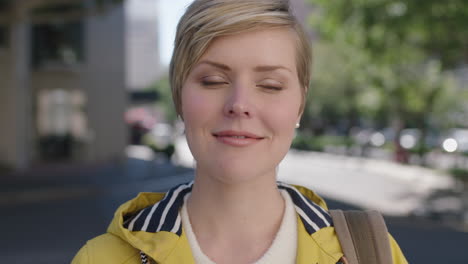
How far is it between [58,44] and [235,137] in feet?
75.7

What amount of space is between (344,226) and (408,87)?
21.3 metres

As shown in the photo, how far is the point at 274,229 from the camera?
156 centimetres

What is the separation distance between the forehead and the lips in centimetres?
19

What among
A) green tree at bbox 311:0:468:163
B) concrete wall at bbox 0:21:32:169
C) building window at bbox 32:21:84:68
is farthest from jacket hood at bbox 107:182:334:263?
building window at bbox 32:21:84:68

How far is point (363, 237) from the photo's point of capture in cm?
149

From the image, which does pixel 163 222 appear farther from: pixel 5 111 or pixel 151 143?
pixel 151 143

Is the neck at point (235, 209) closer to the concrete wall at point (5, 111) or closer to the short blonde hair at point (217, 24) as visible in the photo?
the short blonde hair at point (217, 24)

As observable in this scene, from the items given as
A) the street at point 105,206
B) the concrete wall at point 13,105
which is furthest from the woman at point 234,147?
the concrete wall at point 13,105

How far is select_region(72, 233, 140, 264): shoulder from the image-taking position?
4.77ft

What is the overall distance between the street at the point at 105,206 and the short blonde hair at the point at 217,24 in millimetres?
6274

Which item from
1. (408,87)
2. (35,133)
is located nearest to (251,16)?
(408,87)

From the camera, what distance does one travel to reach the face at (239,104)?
1391mm

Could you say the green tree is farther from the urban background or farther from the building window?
the building window

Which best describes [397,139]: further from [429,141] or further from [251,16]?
[251,16]
